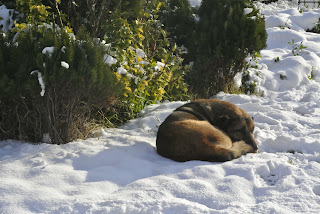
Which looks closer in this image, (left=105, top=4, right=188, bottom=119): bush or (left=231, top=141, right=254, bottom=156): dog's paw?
(left=231, top=141, right=254, bottom=156): dog's paw

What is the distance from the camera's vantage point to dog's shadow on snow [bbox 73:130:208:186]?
12.4 ft

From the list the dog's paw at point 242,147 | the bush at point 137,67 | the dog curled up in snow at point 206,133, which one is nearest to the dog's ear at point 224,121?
the dog curled up in snow at point 206,133

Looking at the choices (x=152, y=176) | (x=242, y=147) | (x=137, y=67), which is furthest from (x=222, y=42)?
(x=152, y=176)

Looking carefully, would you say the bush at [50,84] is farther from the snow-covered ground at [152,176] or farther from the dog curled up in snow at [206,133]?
the dog curled up in snow at [206,133]

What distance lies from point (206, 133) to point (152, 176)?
0.78 m

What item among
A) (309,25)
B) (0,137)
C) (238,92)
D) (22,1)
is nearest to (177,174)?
(0,137)

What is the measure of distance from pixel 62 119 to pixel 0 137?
2.88 ft

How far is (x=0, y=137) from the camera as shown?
4875 mm

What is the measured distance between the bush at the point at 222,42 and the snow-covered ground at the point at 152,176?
5.57ft

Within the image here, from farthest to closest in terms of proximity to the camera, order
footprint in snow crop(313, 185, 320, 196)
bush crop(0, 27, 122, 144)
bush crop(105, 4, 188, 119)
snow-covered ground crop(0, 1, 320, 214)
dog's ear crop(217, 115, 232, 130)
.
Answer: bush crop(105, 4, 188, 119) < dog's ear crop(217, 115, 232, 130) < bush crop(0, 27, 122, 144) < footprint in snow crop(313, 185, 320, 196) < snow-covered ground crop(0, 1, 320, 214)

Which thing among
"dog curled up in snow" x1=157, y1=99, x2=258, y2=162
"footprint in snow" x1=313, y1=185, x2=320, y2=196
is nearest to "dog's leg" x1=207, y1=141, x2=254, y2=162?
"dog curled up in snow" x1=157, y1=99, x2=258, y2=162

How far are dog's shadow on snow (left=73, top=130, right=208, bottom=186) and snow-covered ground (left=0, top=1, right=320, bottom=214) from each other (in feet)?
0.03

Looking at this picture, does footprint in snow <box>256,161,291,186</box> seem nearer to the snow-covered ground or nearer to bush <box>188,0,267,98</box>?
the snow-covered ground

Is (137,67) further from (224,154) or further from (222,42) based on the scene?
(224,154)
